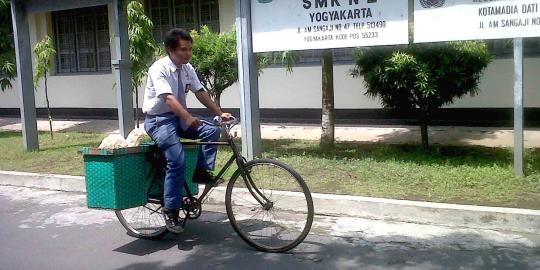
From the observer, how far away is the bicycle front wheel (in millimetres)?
4531

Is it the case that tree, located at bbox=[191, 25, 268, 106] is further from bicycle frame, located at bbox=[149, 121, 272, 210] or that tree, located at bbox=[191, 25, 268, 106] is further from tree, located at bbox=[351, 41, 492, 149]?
bicycle frame, located at bbox=[149, 121, 272, 210]

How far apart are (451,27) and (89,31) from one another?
10.9 meters

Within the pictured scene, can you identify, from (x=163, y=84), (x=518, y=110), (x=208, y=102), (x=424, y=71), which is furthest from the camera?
(x=424, y=71)

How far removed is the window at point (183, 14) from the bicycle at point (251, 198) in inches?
329

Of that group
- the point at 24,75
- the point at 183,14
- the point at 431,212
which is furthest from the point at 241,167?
the point at 183,14

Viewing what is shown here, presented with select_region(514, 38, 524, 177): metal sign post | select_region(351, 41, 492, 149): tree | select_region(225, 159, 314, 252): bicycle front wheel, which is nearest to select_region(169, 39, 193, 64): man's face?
select_region(225, 159, 314, 252): bicycle front wheel

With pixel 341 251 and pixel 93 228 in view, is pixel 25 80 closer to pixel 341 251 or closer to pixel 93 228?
pixel 93 228

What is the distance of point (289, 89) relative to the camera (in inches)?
475

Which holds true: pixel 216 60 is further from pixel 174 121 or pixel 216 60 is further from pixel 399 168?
pixel 174 121

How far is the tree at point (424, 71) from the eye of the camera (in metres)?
6.88

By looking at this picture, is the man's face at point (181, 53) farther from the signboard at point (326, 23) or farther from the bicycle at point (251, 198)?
the signboard at point (326, 23)

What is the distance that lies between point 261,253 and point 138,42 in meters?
5.94

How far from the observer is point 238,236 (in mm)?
5098

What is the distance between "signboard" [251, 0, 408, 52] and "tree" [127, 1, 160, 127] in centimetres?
299
